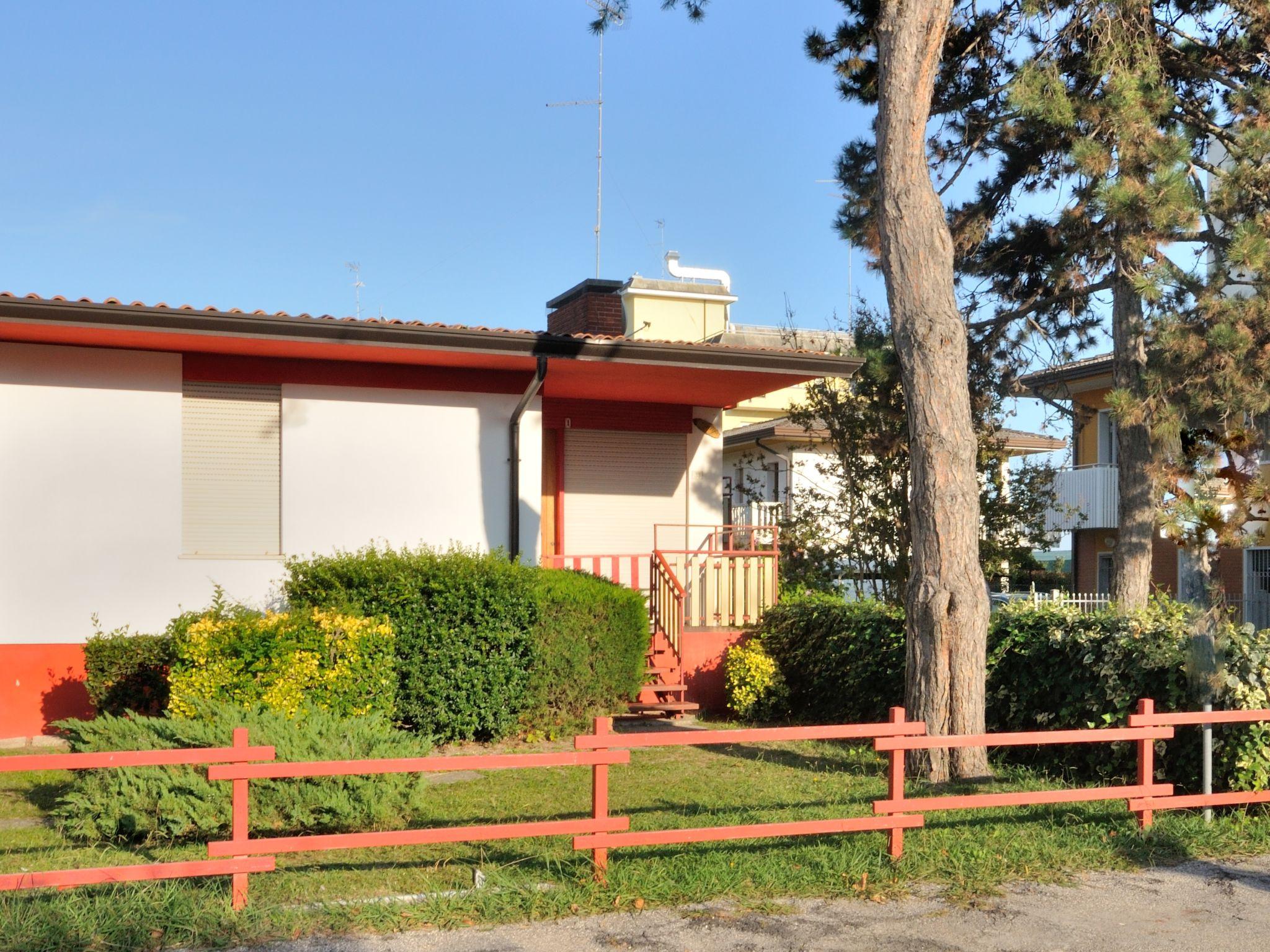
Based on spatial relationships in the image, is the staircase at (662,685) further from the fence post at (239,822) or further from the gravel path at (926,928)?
the fence post at (239,822)

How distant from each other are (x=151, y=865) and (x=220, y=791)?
160 cm

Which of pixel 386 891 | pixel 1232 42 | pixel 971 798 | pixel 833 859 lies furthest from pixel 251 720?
pixel 1232 42

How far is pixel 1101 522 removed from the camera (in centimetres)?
2947

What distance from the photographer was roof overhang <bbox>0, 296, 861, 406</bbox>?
1087 cm

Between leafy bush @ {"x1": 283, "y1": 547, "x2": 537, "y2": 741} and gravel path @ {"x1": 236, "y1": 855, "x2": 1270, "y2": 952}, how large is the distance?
5.13 metres

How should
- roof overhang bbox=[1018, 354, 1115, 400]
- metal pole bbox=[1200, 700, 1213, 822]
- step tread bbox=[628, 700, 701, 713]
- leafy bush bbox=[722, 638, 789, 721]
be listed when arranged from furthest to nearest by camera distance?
roof overhang bbox=[1018, 354, 1115, 400] < leafy bush bbox=[722, 638, 789, 721] < step tread bbox=[628, 700, 701, 713] < metal pole bbox=[1200, 700, 1213, 822]

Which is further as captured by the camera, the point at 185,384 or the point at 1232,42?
the point at 1232,42

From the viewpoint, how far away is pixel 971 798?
722cm

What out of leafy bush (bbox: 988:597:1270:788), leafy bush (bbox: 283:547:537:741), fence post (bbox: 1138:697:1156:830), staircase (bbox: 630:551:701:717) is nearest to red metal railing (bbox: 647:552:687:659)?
staircase (bbox: 630:551:701:717)

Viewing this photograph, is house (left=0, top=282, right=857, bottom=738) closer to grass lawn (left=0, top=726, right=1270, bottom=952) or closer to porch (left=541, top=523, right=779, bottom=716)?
porch (left=541, top=523, right=779, bottom=716)

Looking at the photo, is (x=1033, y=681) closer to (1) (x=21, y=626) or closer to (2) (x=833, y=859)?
(2) (x=833, y=859)

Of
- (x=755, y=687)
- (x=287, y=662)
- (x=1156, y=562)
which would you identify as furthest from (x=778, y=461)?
(x=287, y=662)

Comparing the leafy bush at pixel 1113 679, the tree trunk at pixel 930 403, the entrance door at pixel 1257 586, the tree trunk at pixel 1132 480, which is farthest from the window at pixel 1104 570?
the tree trunk at pixel 930 403

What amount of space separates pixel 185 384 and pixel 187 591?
2088 mm
